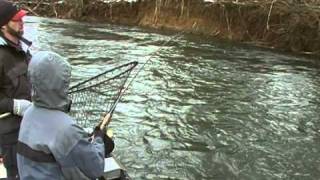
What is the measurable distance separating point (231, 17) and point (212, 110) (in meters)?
10.2

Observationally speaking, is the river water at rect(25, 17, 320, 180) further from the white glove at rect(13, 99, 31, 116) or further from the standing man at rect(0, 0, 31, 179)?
the white glove at rect(13, 99, 31, 116)

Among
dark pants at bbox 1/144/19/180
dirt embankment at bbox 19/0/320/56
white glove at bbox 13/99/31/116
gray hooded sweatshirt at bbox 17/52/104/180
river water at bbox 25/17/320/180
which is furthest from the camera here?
dirt embankment at bbox 19/0/320/56

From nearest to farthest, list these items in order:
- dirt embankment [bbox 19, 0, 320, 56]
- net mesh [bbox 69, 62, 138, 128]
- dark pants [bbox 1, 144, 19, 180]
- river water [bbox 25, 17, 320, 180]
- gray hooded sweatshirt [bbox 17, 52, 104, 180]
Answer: gray hooded sweatshirt [bbox 17, 52, 104, 180] → dark pants [bbox 1, 144, 19, 180] → net mesh [bbox 69, 62, 138, 128] → river water [bbox 25, 17, 320, 180] → dirt embankment [bbox 19, 0, 320, 56]

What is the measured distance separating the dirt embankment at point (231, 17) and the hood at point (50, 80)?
15.5m

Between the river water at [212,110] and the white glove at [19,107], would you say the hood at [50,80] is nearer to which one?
the white glove at [19,107]

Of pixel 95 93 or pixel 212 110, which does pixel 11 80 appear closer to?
pixel 95 93

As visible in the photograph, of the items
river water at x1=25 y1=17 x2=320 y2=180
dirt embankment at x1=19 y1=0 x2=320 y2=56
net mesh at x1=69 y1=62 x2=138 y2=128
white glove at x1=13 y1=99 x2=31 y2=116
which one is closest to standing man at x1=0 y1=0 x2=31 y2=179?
white glove at x1=13 y1=99 x2=31 y2=116

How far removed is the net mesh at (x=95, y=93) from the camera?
5.65 metres

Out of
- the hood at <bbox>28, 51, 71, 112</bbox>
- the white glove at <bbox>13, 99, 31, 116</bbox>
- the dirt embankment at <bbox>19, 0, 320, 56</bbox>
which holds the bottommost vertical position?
the dirt embankment at <bbox>19, 0, 320, 56</bbox>

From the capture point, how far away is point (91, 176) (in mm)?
3332

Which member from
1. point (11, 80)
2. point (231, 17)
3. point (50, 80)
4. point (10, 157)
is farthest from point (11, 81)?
point (231, 17)

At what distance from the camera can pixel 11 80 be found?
14.6 ft

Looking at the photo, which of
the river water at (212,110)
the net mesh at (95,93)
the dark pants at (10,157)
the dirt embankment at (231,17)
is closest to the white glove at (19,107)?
the dark pants at (10,157)

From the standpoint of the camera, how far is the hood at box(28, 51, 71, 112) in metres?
3.17
